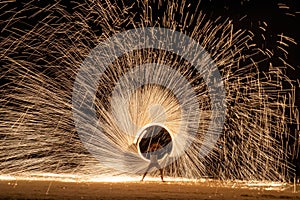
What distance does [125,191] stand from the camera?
51.1ft

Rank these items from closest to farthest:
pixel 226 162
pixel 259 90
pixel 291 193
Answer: pixel 291 193 < pixel 259 90 < pixel 226 162

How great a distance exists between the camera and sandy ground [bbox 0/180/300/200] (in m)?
14.2

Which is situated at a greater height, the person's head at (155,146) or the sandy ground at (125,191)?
the person's head at (155,146)

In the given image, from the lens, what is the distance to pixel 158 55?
20859 mm

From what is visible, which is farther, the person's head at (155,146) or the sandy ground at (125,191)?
the person's head at (155,146)

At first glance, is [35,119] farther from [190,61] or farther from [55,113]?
[190,61]

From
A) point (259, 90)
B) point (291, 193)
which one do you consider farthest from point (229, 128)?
point (291, 193)

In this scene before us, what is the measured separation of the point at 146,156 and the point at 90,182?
3.64 meters

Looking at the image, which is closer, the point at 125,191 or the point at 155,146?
the point at 125,191

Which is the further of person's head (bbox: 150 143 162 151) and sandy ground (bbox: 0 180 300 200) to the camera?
person's head (bbox: 150 143 162 151)

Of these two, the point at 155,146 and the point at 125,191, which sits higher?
the point at 155,146

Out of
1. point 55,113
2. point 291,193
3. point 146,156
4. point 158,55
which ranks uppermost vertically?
point 158,55

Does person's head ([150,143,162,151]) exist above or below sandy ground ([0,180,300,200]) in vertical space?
above

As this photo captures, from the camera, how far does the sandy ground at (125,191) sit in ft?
46.6
